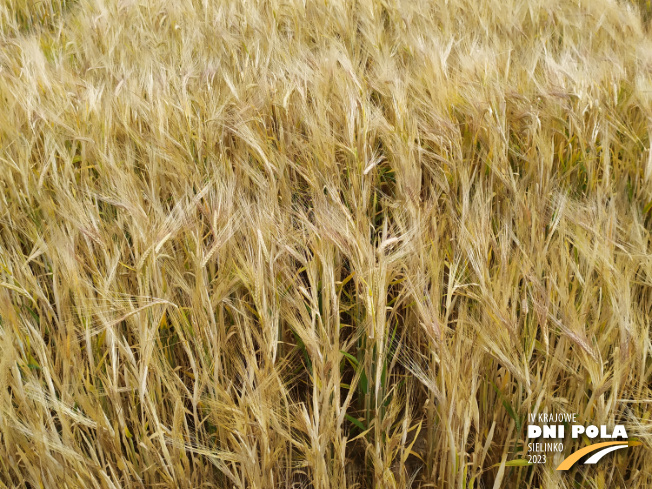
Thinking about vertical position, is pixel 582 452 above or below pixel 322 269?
below

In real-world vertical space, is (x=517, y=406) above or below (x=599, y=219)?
below

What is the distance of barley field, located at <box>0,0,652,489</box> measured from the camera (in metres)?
0.62

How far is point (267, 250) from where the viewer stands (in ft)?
2.51

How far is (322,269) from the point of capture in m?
0.79

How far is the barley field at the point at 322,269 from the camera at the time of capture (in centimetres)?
62

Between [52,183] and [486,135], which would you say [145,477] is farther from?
[486,135]

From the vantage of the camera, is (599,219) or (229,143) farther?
(229,143)

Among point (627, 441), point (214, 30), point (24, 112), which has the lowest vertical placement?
point (627, 441)

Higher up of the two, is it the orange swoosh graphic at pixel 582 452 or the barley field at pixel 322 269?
the barley field at pixel 322 269

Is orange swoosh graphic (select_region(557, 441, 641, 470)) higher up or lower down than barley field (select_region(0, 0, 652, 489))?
lower down

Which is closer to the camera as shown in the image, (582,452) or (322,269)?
(582,452)

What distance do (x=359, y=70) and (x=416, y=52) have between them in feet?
0.88

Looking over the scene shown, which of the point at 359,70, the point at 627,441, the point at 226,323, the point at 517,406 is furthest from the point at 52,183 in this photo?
the point at 627,441

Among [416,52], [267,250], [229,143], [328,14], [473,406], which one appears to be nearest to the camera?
[473,406]
